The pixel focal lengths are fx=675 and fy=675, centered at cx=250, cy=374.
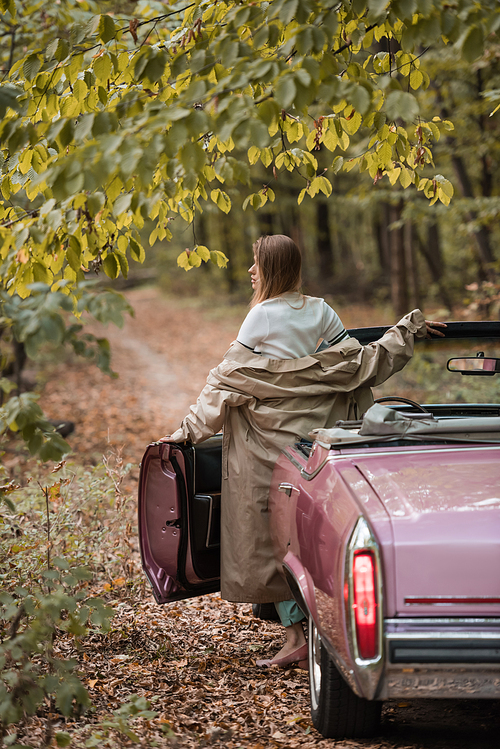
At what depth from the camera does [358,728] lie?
9.80ft

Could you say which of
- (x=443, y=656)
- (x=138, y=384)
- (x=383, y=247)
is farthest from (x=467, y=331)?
(x=383, y=247)

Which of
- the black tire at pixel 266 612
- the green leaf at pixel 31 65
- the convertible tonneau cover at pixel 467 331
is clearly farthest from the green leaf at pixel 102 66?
the black tire at pixel 266 612

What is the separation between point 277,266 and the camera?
4141 millimetres

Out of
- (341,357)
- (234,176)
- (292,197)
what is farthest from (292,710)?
(292,197)

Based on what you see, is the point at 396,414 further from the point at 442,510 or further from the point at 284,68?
the point at 284,68

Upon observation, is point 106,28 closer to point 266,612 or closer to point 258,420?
point 258,420

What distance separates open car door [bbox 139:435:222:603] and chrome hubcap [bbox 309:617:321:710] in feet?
3.79

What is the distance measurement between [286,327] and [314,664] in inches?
73.0

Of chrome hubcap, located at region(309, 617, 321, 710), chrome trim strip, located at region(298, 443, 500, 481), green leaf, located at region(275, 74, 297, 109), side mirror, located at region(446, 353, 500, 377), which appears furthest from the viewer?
side mirror, located at region(446, 353, 500, 377)

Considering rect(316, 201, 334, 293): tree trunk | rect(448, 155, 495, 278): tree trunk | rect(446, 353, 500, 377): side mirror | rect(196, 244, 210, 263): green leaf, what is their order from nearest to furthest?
1. rect(446, 353, 500, 377): side mirror
2. rect(196, 244, 210, 263): green leaf
3. rect(448, 155, 495, 278): tree trunk
4. rect(316, 201, 334, 293): tree trunk

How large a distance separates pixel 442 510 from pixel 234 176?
93.2 inches

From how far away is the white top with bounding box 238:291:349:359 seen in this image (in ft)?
13.2

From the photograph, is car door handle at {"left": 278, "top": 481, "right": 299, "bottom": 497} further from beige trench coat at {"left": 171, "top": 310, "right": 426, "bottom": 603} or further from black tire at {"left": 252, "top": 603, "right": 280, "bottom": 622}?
black tire at {"left": 252, "top": 603, "right": 280, "bottom": 622}

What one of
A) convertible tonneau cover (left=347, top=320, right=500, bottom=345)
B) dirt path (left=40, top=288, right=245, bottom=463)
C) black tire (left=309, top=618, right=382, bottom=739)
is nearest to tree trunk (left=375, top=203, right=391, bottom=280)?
dirt path (left=40, top=288, right=245, bottom=463)
